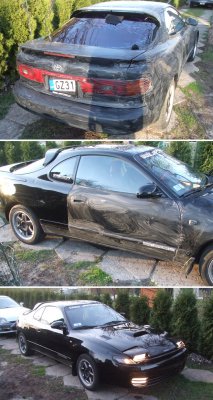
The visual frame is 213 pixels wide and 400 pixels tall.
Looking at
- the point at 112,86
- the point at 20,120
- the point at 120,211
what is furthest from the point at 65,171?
the point at 20,120

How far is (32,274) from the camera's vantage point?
10.6ft

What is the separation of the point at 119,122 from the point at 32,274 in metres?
1.43

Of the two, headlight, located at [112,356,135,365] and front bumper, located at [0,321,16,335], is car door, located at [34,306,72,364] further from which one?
headlight, located at [112,356,135,365]

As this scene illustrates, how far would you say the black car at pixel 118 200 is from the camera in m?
2.79

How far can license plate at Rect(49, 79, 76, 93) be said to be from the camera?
3838mm

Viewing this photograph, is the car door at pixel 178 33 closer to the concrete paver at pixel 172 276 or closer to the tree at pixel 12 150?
the tree at pixel 12 150

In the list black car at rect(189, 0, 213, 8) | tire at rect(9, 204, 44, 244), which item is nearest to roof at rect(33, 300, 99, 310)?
tire at rect(9, 204, 44, 244)

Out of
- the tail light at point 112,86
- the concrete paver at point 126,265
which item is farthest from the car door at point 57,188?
the tail light at point 112,86

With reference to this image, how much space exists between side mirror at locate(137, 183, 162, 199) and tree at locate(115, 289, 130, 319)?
81cm

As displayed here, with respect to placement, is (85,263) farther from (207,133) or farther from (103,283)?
(207,133)

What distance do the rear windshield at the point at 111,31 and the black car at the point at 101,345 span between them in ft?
8.15

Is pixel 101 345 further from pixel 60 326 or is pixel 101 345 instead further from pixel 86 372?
pixel 60 326

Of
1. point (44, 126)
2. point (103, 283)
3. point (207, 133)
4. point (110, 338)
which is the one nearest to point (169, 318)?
point (110, 338)

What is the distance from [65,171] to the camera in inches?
126
